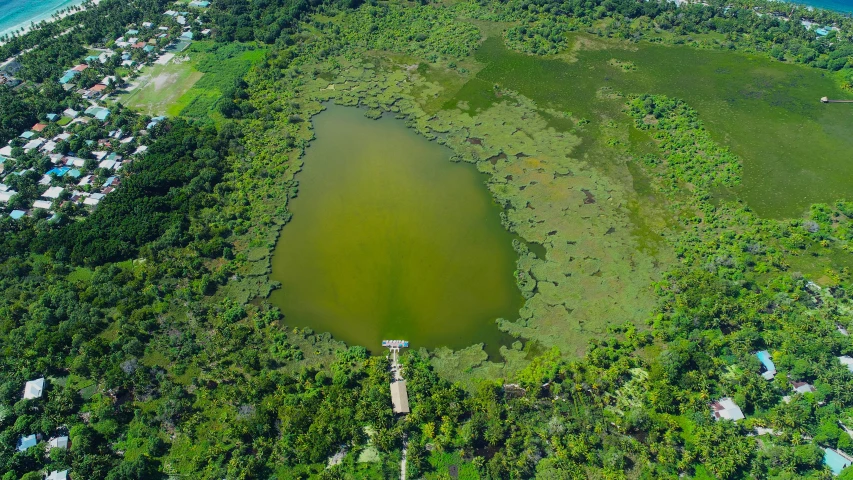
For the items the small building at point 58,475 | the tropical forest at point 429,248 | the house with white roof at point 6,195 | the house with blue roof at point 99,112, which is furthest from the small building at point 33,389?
the house with blue roof at point 99,112

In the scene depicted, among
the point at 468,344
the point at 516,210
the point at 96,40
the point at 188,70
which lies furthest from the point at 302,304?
the point at 96,40

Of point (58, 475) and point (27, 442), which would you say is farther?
point (27, 442)

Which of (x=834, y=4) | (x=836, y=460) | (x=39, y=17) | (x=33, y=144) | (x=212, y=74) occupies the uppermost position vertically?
(x=39, y=17)

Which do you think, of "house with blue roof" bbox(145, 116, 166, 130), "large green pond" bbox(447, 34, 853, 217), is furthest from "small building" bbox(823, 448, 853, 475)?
"house with blue roof" bbox(145, 116, 166, 130)

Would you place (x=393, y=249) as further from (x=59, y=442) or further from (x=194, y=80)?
(x=194, y=80)

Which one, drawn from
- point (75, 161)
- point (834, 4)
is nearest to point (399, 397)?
point (75, 161)

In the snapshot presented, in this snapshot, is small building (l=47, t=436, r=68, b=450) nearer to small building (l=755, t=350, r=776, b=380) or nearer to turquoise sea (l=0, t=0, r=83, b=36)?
small building (l=755, t=350, r=776, b=380)

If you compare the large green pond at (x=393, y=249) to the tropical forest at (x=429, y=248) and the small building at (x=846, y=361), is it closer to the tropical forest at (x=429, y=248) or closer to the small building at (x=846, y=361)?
the tropical forest at (x=429, y=248)
